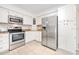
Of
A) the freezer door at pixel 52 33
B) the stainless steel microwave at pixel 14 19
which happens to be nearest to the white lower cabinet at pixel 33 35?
the stainless steel microwave at pixel 14 19

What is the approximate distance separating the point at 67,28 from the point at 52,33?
72cm

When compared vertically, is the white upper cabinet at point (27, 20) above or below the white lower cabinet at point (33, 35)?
above

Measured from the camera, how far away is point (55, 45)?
2.72 m

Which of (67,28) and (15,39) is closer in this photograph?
(67,28)

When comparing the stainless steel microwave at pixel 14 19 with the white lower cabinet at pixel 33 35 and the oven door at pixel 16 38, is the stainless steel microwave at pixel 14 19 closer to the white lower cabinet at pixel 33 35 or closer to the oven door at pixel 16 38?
the oven door at pixel 16 38

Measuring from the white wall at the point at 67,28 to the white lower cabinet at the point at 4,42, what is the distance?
6.71 feet

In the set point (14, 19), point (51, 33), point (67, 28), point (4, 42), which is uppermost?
point (14, 19)

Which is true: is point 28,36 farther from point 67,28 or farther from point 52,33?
point 67,28

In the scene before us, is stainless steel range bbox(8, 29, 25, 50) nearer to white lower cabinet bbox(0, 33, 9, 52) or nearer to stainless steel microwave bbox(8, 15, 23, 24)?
white lower cabinet bbox(0, 33, 9, 52)

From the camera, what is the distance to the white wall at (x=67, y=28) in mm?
2172

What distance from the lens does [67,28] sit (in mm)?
2305

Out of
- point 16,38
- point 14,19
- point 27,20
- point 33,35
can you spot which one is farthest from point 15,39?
point 27,20

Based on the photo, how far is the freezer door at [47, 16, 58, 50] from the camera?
272cm

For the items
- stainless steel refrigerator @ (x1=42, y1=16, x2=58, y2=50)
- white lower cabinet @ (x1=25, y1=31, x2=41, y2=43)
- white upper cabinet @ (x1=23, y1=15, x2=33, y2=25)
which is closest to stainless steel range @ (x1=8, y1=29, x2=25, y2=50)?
white lower cabinet @ (x1=25, y1=31, x2=41, y2=43)
